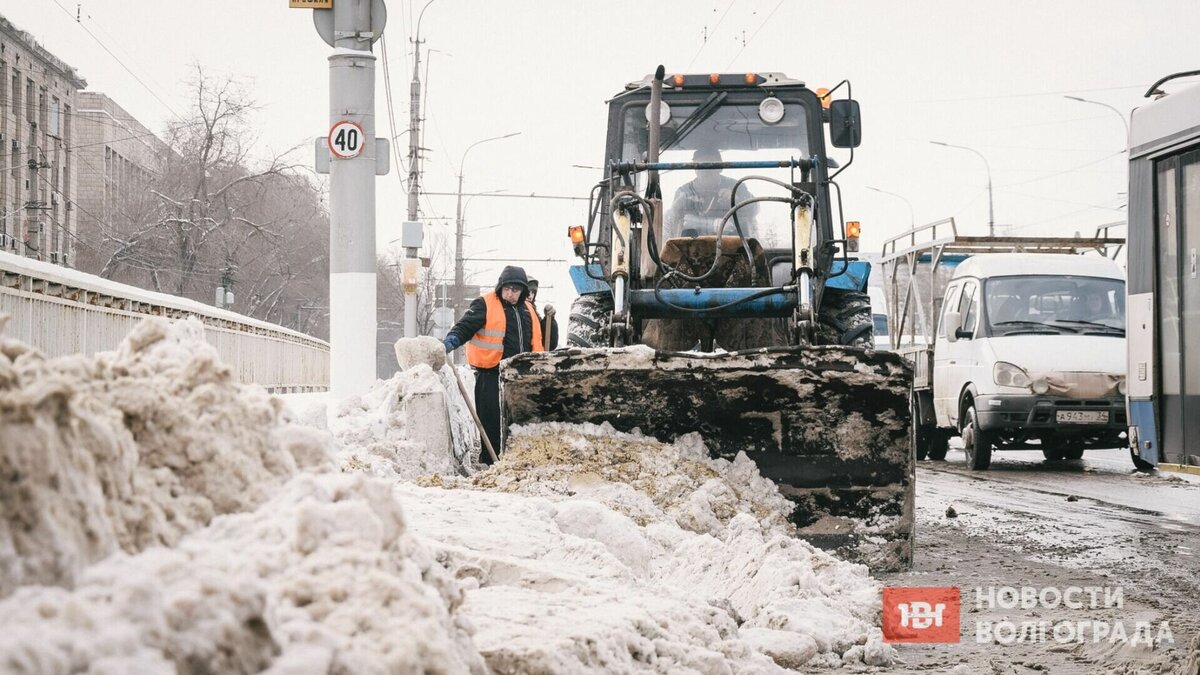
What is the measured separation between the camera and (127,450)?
7.13 ft

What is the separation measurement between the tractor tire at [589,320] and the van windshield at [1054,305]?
20.6ft

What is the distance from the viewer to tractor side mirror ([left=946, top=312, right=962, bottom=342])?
44.2ft

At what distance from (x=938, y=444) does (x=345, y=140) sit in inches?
315

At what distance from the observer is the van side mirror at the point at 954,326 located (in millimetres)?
13484

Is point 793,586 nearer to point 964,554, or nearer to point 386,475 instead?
point 964,554

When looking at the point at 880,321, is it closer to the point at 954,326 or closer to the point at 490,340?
the point at 954,326

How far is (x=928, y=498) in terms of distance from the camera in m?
10.3

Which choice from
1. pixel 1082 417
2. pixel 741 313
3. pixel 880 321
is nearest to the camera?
pixel 741 313

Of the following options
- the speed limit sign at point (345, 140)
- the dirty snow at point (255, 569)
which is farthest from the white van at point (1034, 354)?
the dirty snow at point (255, 569)

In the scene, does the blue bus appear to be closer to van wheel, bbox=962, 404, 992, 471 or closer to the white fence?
van wheel, bbox=962, 404, 992, 471

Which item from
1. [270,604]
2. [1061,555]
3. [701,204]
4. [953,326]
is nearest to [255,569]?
[270,604]

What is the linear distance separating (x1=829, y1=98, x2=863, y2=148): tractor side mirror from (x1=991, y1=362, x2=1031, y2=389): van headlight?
5.13 metres
